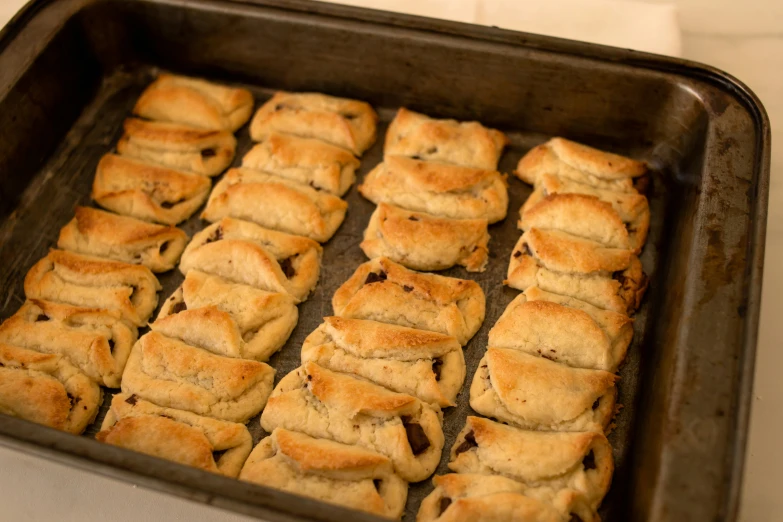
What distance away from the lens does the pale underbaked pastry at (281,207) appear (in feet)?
7.30

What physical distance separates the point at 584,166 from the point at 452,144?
444 millimetres

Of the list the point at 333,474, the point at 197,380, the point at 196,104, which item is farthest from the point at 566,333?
the point at 196,104

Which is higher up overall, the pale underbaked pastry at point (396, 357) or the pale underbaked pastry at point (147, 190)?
the pale underbaked pastry at point (147, 190)

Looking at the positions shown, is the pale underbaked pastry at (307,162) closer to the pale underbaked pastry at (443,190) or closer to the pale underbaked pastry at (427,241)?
the pale underbaked pastry at (443,190)

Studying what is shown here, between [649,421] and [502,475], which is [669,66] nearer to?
[649,421]

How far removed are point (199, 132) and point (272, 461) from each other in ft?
4.11

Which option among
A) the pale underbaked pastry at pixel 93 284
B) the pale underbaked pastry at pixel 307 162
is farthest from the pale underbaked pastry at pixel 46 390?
the pale underbaked pastry at pixel 307 162

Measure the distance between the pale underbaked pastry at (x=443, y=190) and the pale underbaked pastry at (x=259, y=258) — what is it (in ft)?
1.07

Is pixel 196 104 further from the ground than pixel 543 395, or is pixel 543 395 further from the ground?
pixel 196 104

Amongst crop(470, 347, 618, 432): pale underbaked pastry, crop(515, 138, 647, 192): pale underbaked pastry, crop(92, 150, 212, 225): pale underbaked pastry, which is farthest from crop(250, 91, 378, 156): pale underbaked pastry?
crop(470, 347, 618, 432): pale underbaked pastry

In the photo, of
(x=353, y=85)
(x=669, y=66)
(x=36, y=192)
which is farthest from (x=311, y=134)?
(x=669, y=66)

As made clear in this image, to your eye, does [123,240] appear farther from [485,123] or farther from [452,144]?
[485,123]

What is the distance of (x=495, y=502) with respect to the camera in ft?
5.19

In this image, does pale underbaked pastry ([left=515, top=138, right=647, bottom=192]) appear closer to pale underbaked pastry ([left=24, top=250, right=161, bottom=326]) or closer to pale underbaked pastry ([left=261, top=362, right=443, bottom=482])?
pale underbaked pastry ([left=261, top=362, right=443, bottom=482])
